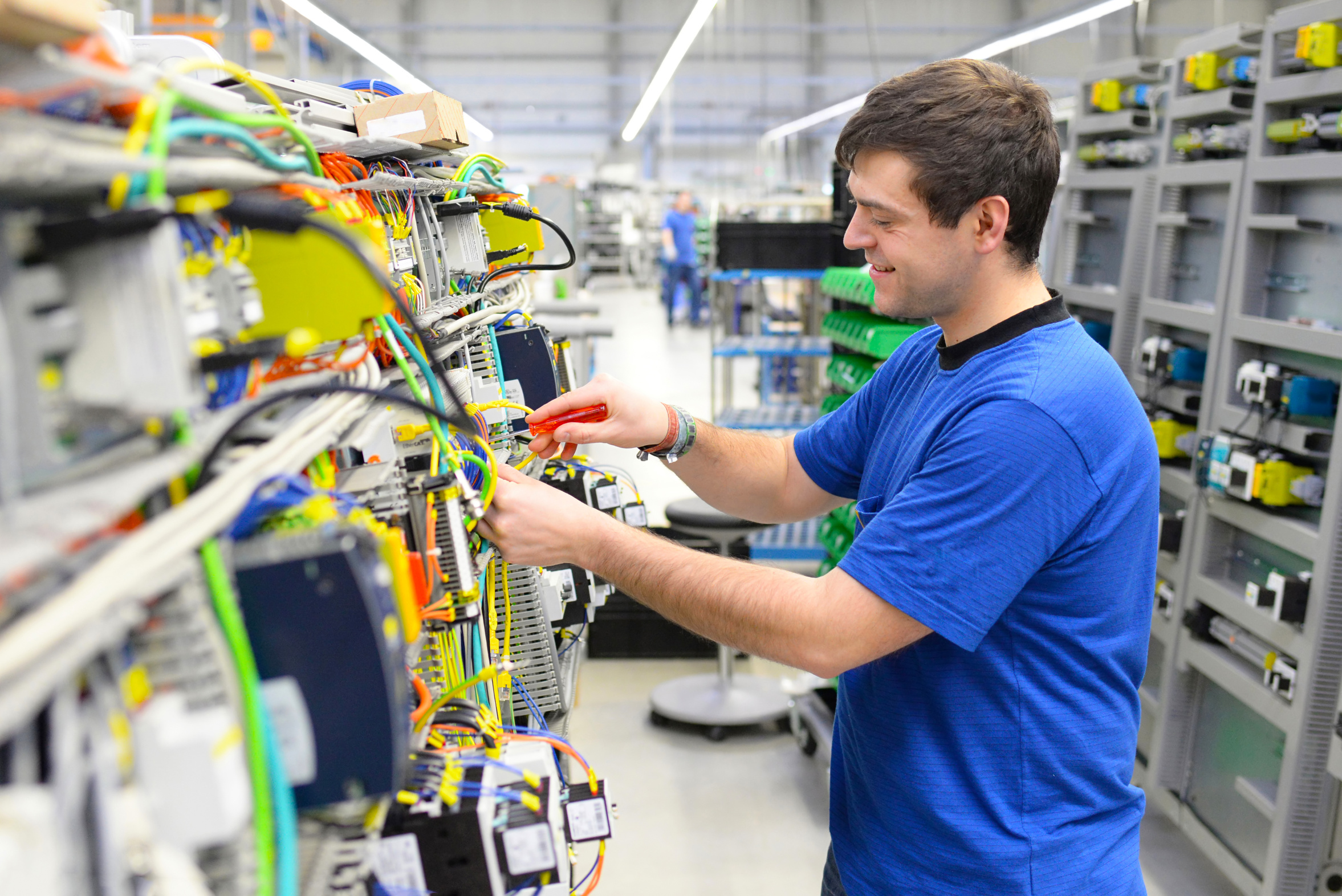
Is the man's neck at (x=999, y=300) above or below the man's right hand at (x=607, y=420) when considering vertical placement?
above

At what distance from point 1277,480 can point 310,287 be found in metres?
2.58

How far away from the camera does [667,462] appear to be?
1.92m

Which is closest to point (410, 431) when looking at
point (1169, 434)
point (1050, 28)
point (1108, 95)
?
point (1169, 434)

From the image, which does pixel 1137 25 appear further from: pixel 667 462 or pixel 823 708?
pixel 667 462

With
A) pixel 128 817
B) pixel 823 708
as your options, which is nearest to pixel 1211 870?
pixel 823 708

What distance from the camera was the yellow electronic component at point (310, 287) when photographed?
29.9 inches

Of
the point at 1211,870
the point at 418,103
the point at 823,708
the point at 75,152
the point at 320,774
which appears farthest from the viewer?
the point at 823,708

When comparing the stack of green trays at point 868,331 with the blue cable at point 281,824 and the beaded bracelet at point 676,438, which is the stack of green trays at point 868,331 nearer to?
the beaded bracelet at point 676,438

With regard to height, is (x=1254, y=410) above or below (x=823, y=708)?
above

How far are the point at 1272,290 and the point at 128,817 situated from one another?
10.3 feet

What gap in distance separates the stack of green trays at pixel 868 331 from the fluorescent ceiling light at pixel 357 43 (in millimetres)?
1413

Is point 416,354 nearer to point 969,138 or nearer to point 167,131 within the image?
point 167,131

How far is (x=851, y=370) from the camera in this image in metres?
3.73

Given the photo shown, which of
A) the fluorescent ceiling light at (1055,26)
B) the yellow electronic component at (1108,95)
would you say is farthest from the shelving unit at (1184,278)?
the fluorescent ceiling light at (1055,26)
